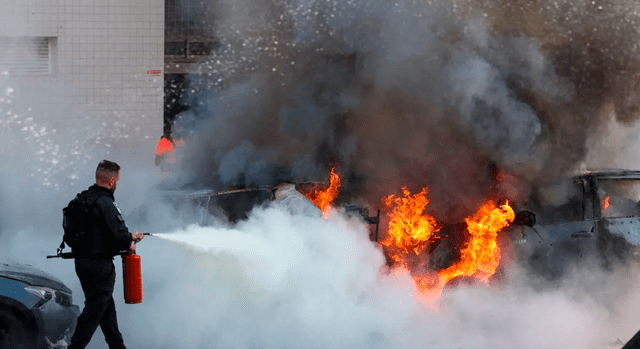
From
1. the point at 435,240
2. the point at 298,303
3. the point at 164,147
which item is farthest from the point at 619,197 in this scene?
the point at 164,147

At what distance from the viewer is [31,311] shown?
5.05 meters

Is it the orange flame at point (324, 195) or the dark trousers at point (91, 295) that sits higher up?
the orange flame at point (324, 195)

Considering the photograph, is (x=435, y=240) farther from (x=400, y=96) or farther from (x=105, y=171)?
(x=105, y=171)

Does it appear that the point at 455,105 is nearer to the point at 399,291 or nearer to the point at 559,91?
the point at 559,91

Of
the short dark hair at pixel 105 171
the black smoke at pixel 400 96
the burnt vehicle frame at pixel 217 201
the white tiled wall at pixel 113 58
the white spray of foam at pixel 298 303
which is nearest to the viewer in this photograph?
the short dark hair at pixel 105 171

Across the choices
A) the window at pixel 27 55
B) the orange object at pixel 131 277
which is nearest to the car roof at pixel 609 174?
the orange object at pixel 131 277

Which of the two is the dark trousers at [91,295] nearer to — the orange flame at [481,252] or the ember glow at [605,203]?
the orange flame at [481,252]

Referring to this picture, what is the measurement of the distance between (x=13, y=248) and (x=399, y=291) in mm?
4002

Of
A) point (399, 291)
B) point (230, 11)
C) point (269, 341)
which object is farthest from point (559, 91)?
point (269, 341)

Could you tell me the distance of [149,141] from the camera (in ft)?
32.1

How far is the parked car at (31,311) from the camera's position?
501 cm

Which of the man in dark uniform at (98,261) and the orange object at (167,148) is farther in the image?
the orange object at (167,148)

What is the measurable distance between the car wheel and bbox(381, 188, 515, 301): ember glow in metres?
3.53

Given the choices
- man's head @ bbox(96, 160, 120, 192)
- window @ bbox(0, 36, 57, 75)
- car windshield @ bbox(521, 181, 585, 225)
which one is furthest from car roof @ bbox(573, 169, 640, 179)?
window @ bbox(0, 36, 57, 75)
